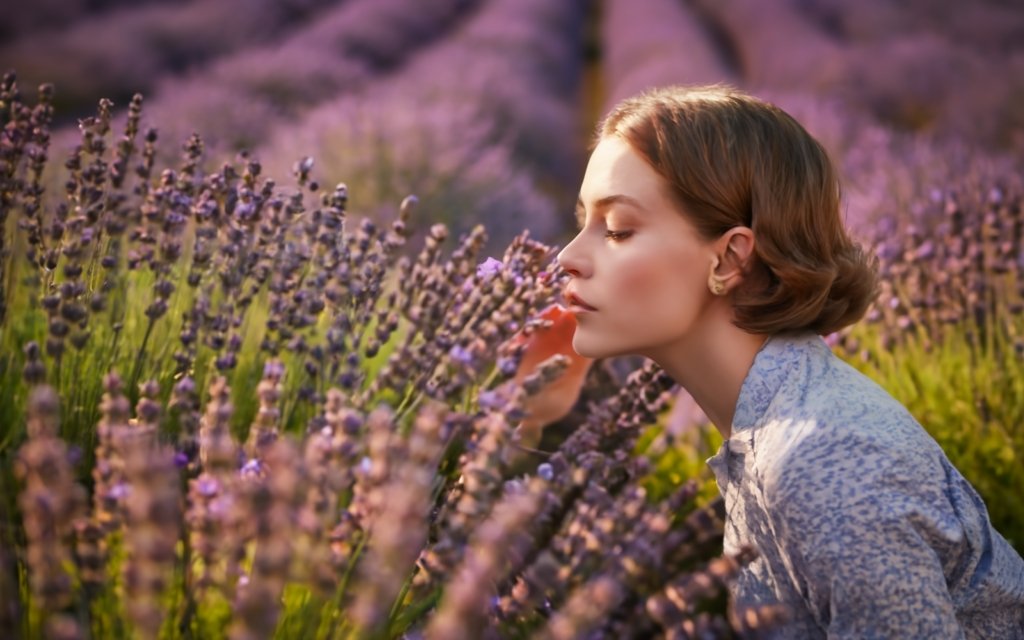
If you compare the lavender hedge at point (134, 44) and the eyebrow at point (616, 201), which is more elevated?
the lavender hedge at point (134, 44)

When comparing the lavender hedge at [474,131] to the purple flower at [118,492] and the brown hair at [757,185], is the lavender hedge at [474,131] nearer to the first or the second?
the brown hair at [757,185]

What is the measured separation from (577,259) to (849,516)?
50 cm

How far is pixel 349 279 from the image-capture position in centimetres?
135

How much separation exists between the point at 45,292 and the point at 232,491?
77 cm

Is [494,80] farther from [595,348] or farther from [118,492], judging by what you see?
[118,492]

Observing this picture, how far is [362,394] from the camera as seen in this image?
4.79 feet

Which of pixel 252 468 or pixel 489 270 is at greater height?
pixel 489 270

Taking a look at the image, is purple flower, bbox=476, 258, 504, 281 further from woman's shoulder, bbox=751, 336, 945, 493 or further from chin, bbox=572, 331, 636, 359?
woman's shoulder, bbox=751, 336, 945, 493

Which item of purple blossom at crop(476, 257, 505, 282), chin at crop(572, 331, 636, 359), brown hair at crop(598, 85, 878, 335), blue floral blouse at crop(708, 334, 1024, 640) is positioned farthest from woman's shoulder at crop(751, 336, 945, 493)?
purple blossom at crop(476, 257, 505, 282)

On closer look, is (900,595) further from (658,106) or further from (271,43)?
(271,43)

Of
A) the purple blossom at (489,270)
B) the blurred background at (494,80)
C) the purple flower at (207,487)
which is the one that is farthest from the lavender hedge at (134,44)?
the purple flower at (207,487)

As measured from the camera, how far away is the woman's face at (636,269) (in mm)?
1229

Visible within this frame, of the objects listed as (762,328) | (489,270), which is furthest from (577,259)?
(762,328)

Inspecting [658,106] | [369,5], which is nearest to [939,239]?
[658,106]
